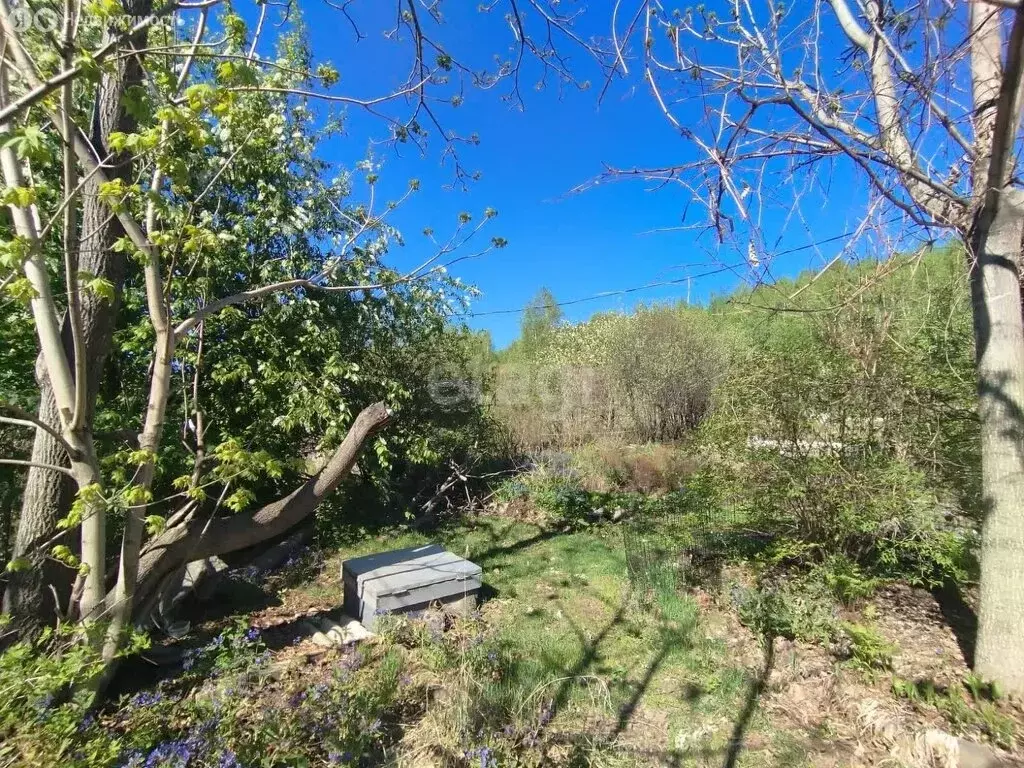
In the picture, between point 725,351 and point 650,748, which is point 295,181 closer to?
point 650,748

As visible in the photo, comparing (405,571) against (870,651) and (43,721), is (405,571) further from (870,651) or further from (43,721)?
(870,651)

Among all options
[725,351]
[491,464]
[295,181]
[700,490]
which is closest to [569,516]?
[491,464]

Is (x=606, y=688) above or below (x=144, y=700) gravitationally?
below

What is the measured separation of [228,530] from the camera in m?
3.60

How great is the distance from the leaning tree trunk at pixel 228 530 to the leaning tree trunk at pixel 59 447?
45cm

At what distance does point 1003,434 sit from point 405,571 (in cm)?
421

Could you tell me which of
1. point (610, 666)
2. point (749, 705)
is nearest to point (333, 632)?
point (610, 666)

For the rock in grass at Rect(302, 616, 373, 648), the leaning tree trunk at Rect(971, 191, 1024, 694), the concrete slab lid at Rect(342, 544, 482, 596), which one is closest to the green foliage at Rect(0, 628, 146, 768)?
the rock in grass at Rect(302, 616, 373, 648)

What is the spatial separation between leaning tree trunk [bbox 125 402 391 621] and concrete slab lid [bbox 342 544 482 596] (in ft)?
3.30

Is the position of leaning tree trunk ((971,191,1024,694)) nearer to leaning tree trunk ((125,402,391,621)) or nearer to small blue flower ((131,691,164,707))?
leaning tree trunk ((125,402,391,621))

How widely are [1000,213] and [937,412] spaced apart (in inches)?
69.4

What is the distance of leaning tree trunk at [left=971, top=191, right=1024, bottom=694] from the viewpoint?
290 centimetres

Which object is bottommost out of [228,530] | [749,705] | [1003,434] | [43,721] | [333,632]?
[749,705]

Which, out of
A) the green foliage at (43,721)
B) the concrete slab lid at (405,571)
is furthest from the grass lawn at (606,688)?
the green foliage at (43,721)
